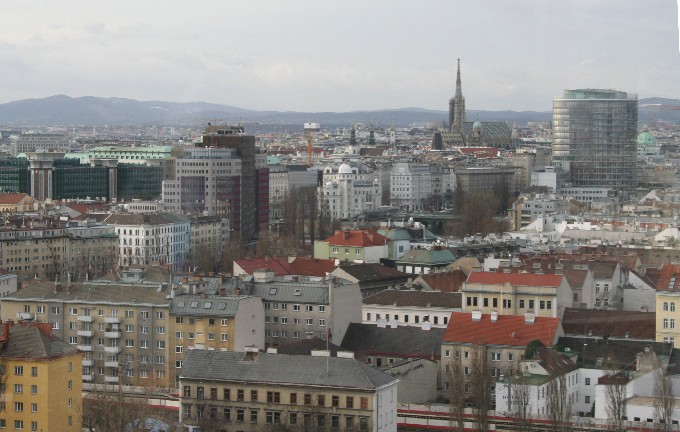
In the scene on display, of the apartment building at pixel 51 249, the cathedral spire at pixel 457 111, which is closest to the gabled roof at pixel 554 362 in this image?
the apartment building at pixel 51 249

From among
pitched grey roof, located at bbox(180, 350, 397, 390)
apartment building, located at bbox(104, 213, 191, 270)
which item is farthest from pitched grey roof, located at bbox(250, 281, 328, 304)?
apartment building, located at bbox(104, 213, 191, 270)

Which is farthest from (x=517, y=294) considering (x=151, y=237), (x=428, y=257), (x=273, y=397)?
(x=151, y=237)

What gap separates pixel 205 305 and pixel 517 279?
6384 millimetres

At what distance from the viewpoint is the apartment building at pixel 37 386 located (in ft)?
69.2

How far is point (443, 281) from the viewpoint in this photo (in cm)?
3472

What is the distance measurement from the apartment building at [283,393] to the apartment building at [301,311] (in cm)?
572

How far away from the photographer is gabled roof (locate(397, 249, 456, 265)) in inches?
1567

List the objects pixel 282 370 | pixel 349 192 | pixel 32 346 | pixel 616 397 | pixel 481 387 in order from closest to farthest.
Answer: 1. pixel 32 346
2. pixel 282 370
3. pixel 616 397
4. pixel 481 387
5. pixel 349 192

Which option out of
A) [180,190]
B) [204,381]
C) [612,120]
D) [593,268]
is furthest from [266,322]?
[612,120]

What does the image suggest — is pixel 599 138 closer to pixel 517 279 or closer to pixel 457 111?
pixel 517 279

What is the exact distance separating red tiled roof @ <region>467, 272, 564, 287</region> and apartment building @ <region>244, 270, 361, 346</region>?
3002mm

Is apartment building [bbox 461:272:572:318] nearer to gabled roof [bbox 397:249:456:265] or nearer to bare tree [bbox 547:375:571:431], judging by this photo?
bare tree [bbox 547:375:571:431]

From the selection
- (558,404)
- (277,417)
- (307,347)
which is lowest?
(277,417)

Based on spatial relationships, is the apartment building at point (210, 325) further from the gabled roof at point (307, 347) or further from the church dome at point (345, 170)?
the church dome at point (345, 170)
